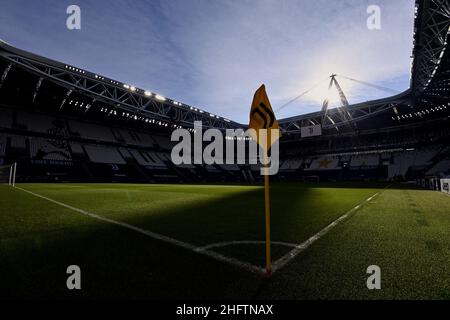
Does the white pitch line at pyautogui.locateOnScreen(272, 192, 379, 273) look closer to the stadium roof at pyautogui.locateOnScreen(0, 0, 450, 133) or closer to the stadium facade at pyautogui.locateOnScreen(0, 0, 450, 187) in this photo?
the stadium roof at pyautogui.locateOnScreen(0, 0, 450, 133)

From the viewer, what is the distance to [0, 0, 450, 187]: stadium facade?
27797mm

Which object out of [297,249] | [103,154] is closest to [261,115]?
[297,249]

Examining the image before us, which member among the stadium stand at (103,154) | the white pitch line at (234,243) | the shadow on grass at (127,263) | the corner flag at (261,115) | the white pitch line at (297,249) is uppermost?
the stadium stand at (103,154)

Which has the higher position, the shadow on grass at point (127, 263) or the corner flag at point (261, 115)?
the corner flag at point (261, 115)

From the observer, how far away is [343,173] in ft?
167

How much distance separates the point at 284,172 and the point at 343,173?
14.2 meters

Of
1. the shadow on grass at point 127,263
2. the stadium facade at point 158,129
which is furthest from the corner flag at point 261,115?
the stadium facade at point 158,129

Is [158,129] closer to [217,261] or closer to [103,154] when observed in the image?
[103,154]

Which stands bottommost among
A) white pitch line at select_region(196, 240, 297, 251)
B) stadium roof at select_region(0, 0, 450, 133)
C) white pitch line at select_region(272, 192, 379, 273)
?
white pitch line at select_region(196, 240, 297, 251)

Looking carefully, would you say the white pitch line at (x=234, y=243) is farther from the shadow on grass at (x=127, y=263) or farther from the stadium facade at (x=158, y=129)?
the stadium facade at (x=158, y=129)

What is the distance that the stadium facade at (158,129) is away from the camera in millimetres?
27797

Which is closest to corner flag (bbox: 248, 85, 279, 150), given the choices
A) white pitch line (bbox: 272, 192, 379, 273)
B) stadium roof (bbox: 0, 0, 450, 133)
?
white pitch line (bbox: 272, 192, 379, 273)
